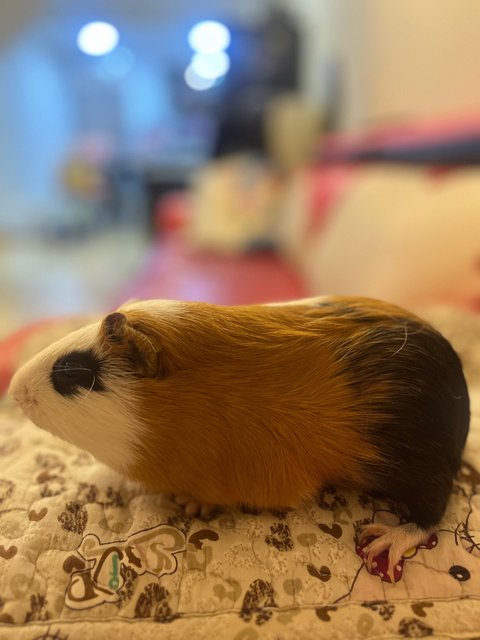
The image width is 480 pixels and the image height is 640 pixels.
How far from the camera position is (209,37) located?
4.28 m

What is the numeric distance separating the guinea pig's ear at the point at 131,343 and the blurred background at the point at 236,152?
0.63 m

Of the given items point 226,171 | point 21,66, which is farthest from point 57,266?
point 21,66

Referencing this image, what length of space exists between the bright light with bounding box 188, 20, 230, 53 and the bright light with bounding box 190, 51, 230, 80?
0.04 meters

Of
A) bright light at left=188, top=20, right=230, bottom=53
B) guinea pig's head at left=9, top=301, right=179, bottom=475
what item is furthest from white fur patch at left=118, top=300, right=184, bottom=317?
bright light at left=188, top=20, right=230, bottom=53

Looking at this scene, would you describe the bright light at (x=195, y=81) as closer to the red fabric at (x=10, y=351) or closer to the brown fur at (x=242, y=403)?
the red fabric at (x=10, y=351)

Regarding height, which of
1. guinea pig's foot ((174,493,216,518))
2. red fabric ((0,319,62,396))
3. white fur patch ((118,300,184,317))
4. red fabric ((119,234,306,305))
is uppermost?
white fur patch ((118,300,184,317))

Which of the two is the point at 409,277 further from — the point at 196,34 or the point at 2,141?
the point at 2,141

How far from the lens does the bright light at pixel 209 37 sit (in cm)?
412

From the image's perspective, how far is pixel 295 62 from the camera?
4039 millimetres

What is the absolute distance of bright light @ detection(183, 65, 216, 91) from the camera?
448cm

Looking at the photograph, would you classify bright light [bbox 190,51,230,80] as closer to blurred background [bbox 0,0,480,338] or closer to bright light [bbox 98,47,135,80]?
blurred background [bbox 0,0,480,338]

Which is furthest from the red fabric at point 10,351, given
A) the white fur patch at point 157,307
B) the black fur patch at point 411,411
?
the black fur patch at point 411,411

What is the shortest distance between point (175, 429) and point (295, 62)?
423cm

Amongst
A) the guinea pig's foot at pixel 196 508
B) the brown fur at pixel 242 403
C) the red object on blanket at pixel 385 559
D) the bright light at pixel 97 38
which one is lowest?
the red object on blanket at pixel 385 559
